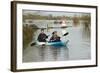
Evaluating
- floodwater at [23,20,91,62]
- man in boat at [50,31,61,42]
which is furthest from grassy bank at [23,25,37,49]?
man in boat at [50,31,61,42]

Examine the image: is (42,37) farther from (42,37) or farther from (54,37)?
(54,37)

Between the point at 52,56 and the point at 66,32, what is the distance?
0.81ft

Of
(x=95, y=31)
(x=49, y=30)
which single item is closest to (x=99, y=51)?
(x=95, y=31)

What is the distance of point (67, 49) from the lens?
75.2 inches

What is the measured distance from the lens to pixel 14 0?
1708mm

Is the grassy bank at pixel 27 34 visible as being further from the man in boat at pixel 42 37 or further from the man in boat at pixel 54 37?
the man in boat at pixel 54 37

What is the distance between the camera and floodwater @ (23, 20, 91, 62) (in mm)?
1785

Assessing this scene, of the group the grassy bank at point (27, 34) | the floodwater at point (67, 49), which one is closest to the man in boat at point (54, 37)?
the floodwater at point (67, 49)

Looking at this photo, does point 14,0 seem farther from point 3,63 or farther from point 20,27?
point 3,63

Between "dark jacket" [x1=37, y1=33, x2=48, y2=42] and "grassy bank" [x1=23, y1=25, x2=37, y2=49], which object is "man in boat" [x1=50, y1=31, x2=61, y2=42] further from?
"grassy bank" [x1=23, y1=25, x2=37, y2=49]

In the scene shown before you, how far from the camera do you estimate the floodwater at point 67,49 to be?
1785 mm

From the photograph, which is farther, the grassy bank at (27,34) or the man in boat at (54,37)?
the man in boat at (54,37)

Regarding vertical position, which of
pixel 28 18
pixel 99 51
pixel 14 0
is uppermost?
pixel 14 0

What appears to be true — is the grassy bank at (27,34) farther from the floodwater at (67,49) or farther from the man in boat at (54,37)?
the man in boat at (54,37)
